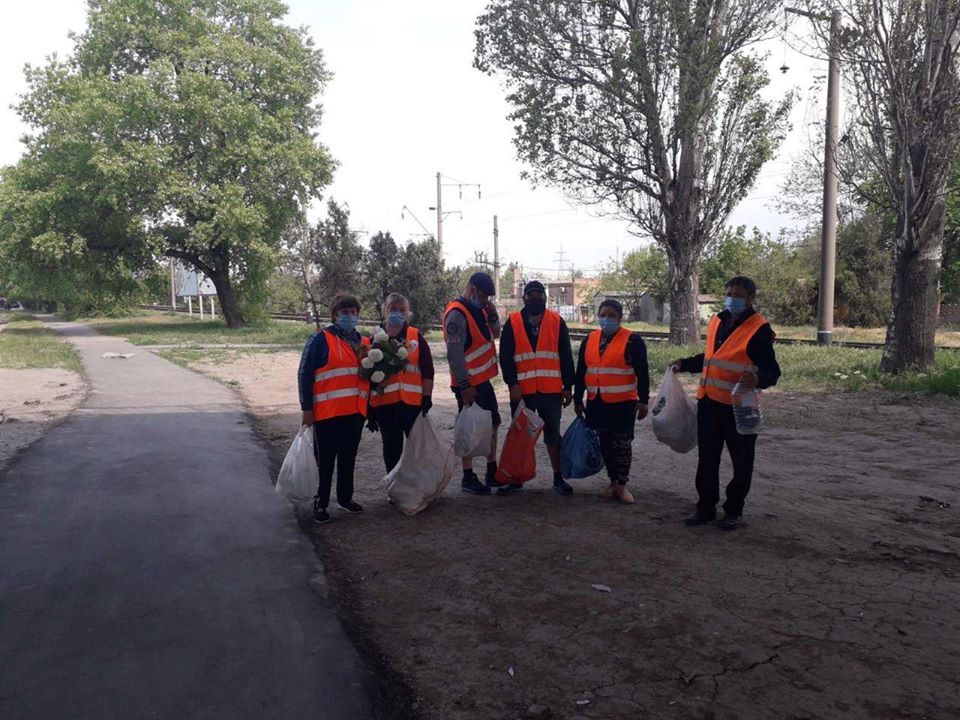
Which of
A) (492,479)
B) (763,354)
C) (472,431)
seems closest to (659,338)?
(492,479)

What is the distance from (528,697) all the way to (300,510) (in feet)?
11.4

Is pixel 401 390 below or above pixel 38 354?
above

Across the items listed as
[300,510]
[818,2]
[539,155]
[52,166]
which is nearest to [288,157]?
[52,166]

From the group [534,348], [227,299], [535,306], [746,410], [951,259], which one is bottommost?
[746,410]

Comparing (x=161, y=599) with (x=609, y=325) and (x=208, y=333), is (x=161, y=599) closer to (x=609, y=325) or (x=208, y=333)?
(x=609, y=325)

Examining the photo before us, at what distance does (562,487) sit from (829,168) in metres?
12.8

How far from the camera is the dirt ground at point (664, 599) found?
3338mm

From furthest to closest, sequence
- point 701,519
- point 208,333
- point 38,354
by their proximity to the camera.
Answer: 1. point 208,333
2. point 38,354
3. point 701,519

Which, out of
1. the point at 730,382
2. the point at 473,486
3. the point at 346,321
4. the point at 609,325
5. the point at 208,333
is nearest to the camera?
the point at 730,382

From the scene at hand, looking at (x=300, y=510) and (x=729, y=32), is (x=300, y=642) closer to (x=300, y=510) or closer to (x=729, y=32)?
(x=300, y=510)

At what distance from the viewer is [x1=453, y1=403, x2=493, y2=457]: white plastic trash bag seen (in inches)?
251

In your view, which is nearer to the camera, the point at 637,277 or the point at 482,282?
the point at 482,282

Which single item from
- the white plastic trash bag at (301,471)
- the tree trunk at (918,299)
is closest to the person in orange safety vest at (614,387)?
the white plastic trash bag at (301,471)

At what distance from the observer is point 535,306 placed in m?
6.38
